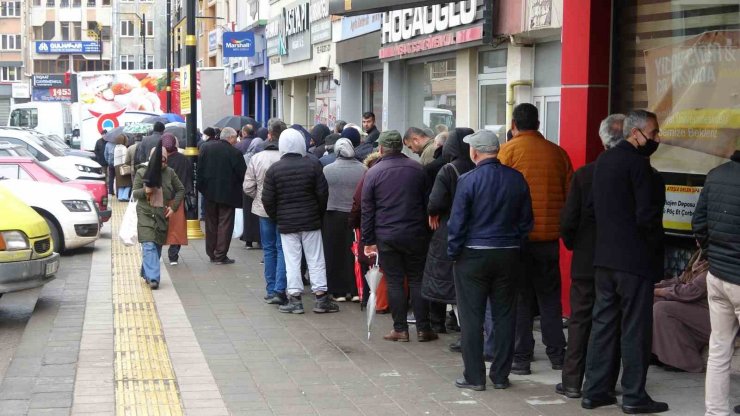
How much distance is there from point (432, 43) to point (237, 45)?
553 inches

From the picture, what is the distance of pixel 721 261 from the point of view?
6.33 m

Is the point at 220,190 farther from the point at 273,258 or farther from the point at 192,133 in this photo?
the point at 192,133

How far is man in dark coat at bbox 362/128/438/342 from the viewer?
9180mm

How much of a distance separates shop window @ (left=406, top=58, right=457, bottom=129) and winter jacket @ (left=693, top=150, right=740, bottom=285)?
369 inches

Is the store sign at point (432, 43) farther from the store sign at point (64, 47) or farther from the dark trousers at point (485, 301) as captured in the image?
the store sign at point (64, 47)

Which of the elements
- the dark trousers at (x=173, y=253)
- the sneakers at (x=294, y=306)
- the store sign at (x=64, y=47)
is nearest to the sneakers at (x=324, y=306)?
the sneakers at (x=294, y=306)

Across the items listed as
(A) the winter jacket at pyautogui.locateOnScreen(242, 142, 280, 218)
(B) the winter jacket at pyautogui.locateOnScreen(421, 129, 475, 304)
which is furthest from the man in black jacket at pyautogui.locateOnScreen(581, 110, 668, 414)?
(A) the winter jacket at pyautogui.locateOnScreen(242, 142, 280, 218)

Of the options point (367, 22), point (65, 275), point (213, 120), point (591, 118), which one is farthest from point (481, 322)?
point (213, 120)

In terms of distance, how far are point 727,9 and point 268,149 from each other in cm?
578

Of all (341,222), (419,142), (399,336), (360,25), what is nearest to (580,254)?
(399,336)

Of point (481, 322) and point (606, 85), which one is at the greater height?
point (606, 85)

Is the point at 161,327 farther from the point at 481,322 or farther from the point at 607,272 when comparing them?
the point at 607,272

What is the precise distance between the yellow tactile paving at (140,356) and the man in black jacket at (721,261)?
3.33 m

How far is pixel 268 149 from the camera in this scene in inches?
507
